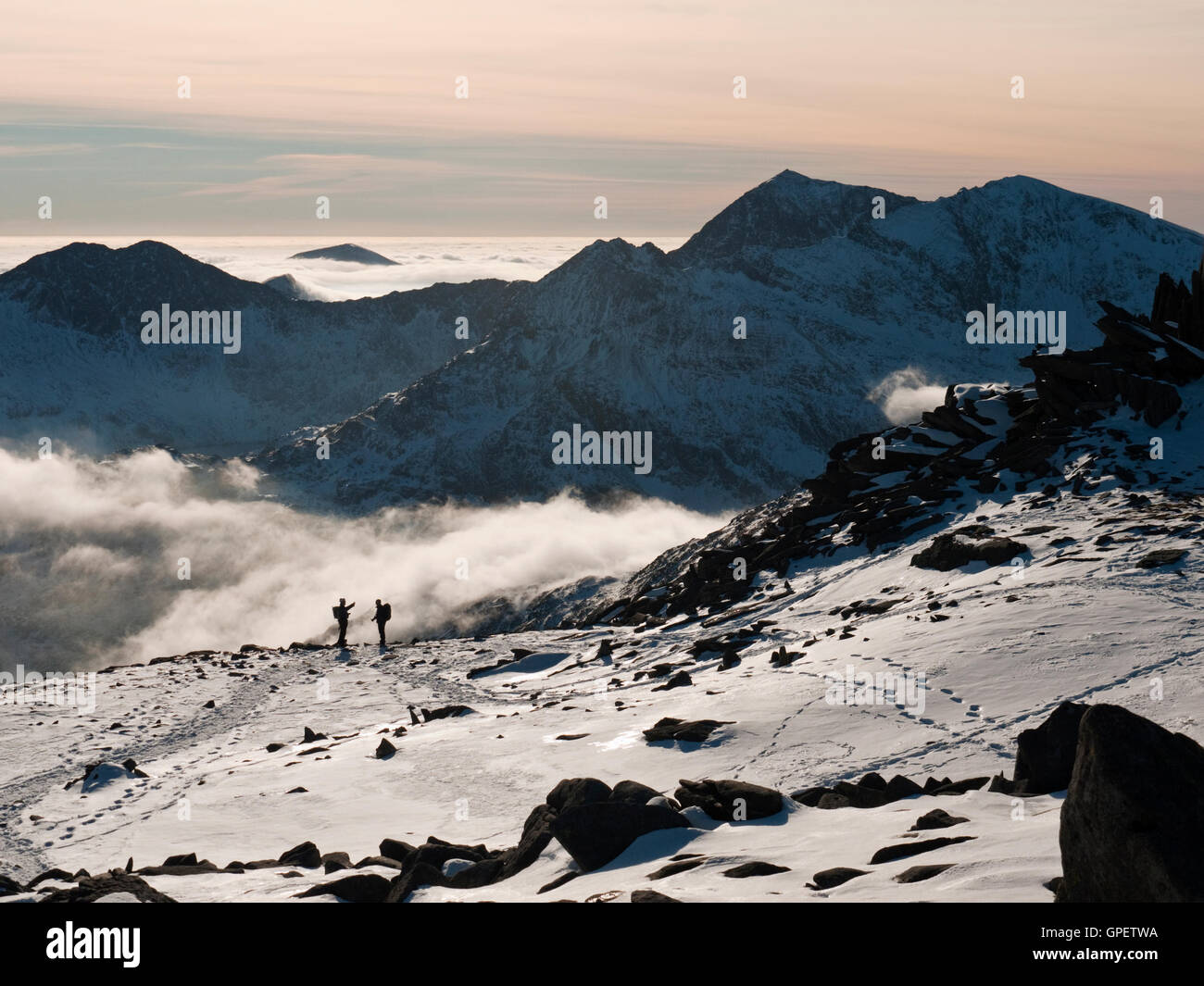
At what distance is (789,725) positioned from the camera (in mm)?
20266

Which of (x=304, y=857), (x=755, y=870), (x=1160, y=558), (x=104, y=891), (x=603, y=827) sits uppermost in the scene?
(x=1160, y=558)

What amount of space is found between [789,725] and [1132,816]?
12188mm

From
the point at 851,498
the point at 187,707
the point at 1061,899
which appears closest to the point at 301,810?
the point at 187,707

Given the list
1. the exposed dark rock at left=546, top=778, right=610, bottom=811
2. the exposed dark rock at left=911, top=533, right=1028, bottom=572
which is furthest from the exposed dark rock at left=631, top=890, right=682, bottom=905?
the exposed dark rock at left=911, top=533, right=1028, bottom=572

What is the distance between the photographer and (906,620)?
2588 cm

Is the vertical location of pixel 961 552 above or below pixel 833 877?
above

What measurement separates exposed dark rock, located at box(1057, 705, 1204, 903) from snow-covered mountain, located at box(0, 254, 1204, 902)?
0.02m

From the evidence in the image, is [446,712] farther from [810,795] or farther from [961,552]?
[961,552]

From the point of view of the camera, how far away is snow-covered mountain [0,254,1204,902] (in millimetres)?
11258

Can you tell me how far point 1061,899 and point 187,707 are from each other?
94.6 feet

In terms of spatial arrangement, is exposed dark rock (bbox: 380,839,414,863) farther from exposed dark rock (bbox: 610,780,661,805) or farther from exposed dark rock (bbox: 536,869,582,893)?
exposed dark rock (bbox: 536,869,582,893)

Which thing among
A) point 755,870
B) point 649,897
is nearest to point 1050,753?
point 755,870
